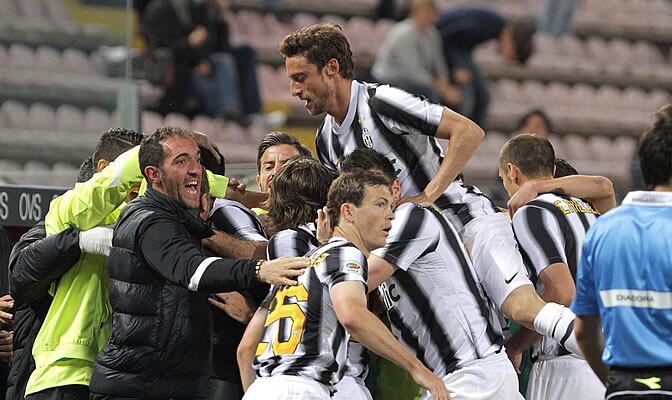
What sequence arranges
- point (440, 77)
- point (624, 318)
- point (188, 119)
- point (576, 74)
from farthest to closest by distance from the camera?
point (576, 74), point (440, 77), point (188, 119), point (624, 318)

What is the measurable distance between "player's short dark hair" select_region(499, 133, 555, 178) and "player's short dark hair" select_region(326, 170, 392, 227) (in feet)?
4.15

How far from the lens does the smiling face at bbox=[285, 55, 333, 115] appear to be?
512 cm

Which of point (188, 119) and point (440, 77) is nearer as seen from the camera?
point (188, 119)

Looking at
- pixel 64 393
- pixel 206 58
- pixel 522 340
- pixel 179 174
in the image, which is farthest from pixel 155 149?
pixel 206 58

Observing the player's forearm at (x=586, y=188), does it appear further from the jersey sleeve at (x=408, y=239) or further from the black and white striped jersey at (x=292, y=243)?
the black and white striped jersey at (x=292, y=243)

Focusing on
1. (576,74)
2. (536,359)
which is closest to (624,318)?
(536,359)

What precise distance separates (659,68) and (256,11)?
249 inches

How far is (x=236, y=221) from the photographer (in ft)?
17.3

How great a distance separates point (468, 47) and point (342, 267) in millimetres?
11548

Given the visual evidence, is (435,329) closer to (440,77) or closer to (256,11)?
(440,77)

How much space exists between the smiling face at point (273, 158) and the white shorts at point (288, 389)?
1.53 meters

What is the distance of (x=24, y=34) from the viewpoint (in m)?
7.62

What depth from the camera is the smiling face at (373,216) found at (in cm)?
440

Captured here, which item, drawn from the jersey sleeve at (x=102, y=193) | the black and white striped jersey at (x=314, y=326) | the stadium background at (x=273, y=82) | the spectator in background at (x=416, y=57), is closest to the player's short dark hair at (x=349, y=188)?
the black and white striped jersey at (x=314, y=326)
